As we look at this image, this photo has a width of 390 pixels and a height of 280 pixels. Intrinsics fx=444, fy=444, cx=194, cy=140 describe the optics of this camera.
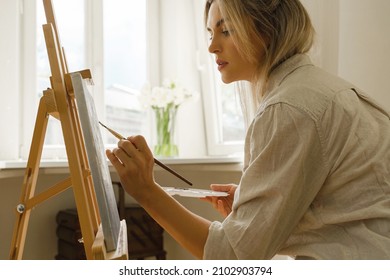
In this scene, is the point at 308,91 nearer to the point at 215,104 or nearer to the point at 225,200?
the point at 225,200

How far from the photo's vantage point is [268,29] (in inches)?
37.2

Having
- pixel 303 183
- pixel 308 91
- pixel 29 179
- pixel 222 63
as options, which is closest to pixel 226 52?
pixel 222 63

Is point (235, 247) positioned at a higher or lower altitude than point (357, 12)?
lower

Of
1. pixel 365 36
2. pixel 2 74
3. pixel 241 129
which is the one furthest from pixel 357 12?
pixel 2 74

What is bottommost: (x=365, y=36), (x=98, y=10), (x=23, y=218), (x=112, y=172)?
(x=112, y=172)

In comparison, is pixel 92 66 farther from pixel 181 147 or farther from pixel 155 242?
pixel 155 242

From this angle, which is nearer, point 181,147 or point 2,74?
point 2,74

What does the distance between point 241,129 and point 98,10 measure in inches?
39.3

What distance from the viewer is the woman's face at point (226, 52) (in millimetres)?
1015

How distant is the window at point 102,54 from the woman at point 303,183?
1.41m

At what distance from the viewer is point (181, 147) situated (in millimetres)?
2545

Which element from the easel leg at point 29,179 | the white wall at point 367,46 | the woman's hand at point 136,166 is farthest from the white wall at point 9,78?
the white wall at point 367,46

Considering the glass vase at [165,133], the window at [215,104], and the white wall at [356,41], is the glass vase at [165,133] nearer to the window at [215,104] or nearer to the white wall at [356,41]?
the window at [215,104]
